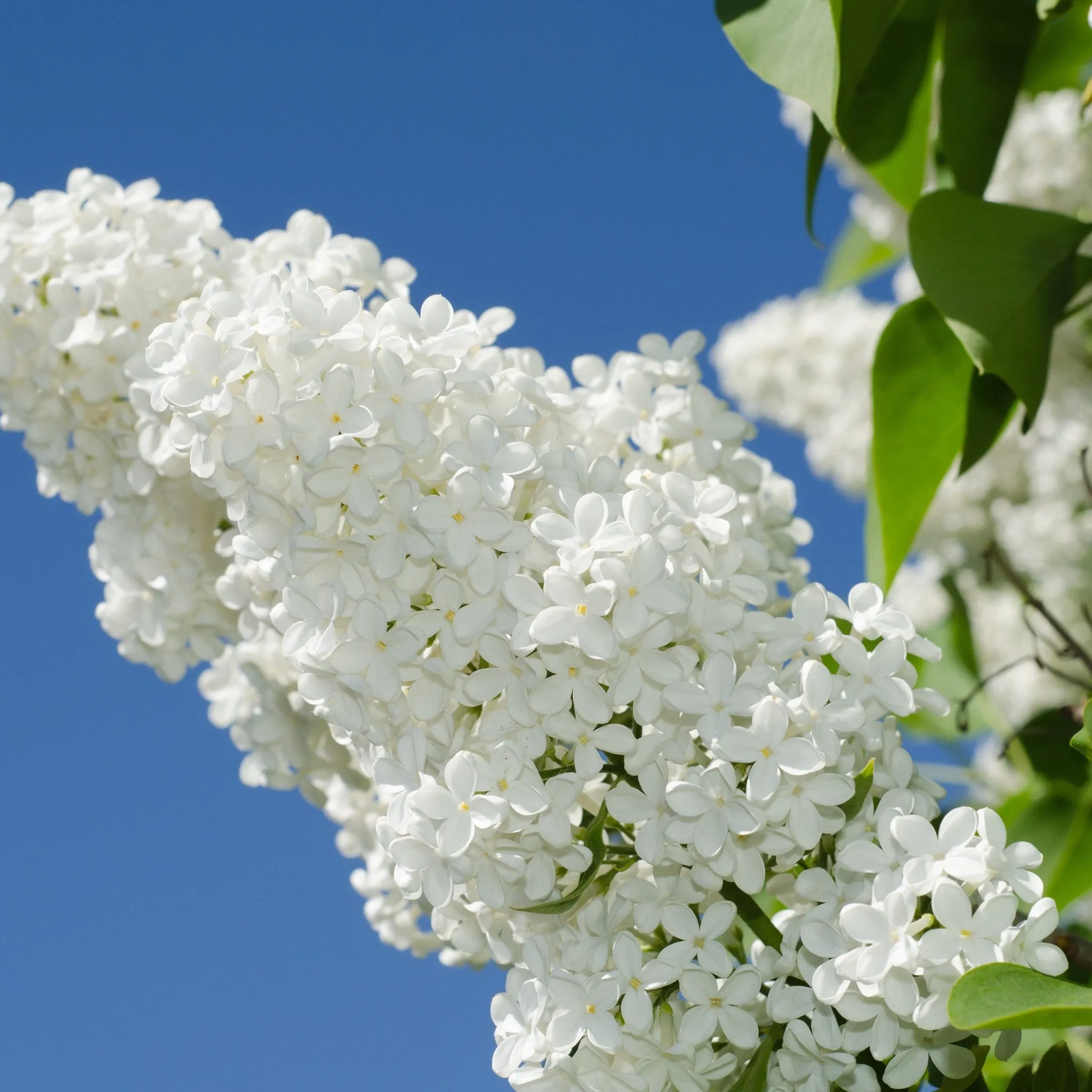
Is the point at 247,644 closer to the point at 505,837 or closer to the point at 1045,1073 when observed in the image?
the point at 505,837

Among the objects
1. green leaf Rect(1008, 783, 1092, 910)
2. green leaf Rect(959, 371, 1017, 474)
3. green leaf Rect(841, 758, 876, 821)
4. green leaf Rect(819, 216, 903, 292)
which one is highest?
green leaf Rect(819, 216, 903, 292)

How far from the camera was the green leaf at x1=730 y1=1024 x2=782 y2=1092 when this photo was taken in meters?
0.73

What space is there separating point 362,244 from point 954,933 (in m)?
0.71

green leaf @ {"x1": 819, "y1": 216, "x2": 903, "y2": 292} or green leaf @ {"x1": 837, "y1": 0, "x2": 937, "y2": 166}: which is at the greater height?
green leaf @ {"x1": 819, "y1": 216, "x2": 903, "y2": 292}

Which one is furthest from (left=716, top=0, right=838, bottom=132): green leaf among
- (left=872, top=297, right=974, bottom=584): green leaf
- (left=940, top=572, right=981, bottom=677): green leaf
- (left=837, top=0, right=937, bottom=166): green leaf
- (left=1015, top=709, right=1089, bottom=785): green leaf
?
(left=940, top=572, right=981, bottom=677): green leaf

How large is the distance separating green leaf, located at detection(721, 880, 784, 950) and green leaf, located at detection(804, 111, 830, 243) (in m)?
0.61

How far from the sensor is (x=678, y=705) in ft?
2.39

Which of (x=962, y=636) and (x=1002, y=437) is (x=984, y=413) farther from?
(x=1002, y=437)

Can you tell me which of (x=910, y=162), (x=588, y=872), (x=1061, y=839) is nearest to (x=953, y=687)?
(x=1061, y=839)

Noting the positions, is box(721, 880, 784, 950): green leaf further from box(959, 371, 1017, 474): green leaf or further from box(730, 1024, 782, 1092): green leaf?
box(959, 371, 1017, 474): green leaf

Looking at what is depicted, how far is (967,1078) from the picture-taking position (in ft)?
2.43

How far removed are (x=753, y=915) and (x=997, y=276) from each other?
54cm

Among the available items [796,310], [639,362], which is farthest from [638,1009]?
[796,310]

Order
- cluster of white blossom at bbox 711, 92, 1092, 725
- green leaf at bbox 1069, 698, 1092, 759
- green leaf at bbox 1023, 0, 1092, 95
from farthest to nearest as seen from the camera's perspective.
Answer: cluster of white blossom at bbox 711, 92, 1092, 725 < green leaf at bbox 1023, 0, 1092, 95 < green leaf at bbox 1069, 698, 1092, 759
